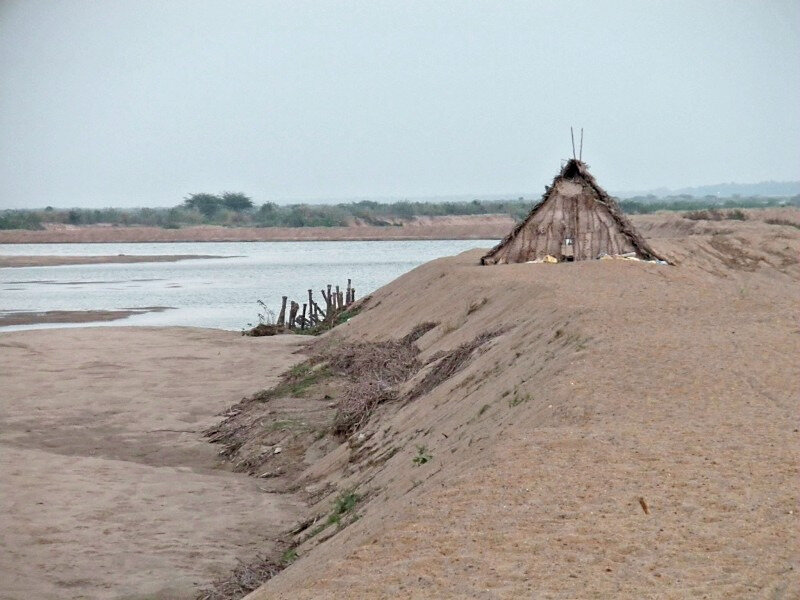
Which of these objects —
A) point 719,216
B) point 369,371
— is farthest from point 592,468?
point 719,216

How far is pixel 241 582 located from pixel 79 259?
5604 centimetres

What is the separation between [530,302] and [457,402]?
12.1 ft

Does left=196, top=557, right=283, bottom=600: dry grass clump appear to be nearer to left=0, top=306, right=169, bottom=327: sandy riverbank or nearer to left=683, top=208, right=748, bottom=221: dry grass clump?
left=0, top=306, right=169, bottom=327: sandy riverbank

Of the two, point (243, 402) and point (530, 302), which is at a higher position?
point (530, 302)

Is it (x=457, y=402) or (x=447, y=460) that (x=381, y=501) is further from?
(x=457, y=402)

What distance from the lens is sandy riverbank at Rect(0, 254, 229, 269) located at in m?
58.9

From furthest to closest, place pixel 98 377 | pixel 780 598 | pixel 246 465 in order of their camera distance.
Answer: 1. pixel 98 377
2. pixel 246 465
3. pixel 780 598

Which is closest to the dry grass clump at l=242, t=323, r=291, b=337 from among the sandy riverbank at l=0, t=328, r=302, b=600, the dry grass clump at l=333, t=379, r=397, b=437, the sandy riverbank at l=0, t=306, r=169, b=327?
the sandy riverbank at l=0, t=328, r=302, b=600

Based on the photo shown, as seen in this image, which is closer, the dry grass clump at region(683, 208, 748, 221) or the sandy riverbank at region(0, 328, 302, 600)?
the sandy riverbank at region(0, 328, 302, 600)

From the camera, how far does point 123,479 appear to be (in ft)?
39.1

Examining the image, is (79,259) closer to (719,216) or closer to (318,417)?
(719,216)

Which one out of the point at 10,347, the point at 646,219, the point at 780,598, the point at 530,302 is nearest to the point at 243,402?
the point at 530,302

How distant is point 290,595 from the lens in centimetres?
586

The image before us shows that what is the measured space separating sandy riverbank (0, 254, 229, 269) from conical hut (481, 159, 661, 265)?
4195cm
